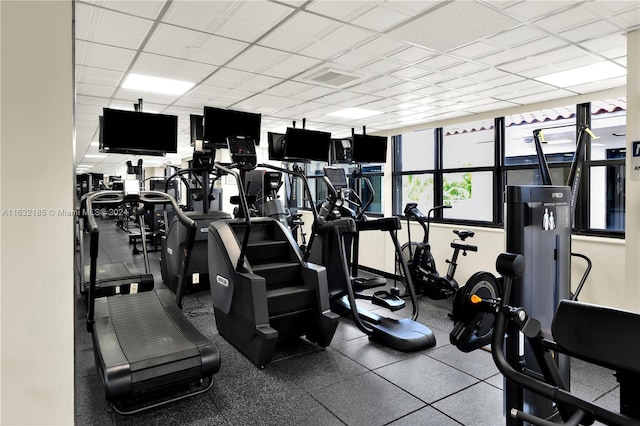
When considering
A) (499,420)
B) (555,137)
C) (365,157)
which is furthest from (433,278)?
(499,420)

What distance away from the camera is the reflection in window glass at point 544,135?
5.29 metres

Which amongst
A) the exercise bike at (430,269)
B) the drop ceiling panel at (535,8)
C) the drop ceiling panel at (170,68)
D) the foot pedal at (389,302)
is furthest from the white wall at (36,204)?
the exercise bike at (430,269)

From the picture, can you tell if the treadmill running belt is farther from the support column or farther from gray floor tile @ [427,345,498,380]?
the support column

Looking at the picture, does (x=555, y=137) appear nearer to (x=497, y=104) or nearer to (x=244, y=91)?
(x=497, y=104)

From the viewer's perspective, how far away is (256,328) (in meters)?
3.45

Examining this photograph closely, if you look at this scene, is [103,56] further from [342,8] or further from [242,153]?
[342,8]

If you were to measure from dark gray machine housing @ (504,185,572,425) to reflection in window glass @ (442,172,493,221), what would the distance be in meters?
3.60

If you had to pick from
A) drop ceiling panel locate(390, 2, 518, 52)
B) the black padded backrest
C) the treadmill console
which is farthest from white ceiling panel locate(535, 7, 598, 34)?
the treadmill console

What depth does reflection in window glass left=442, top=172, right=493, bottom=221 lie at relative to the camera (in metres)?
6.22

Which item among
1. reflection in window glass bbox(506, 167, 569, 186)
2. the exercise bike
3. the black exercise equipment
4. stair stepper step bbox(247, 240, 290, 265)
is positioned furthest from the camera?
the exercise bike

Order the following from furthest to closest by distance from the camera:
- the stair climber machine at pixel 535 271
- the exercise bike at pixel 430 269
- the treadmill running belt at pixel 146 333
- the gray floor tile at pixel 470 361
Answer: the exercise bike at pixel 430 269 < the gray floor tile at pixel 470 361 < the treadmill running belt at pixel 146 333 < the stair climber machine at pixel 535 271

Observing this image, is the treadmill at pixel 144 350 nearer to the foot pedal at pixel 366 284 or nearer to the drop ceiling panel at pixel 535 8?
the foot pedal at pixel 366 284

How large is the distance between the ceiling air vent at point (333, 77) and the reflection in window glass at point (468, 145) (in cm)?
278

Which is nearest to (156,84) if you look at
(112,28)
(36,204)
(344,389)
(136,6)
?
(112,28)
